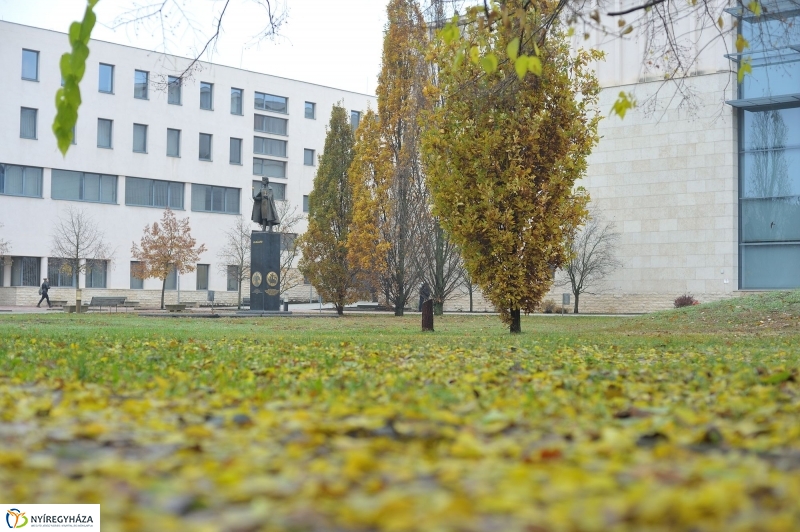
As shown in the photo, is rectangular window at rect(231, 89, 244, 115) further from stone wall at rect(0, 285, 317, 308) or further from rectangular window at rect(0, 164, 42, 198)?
rectangular window at rect(0, 164, 42, 198)

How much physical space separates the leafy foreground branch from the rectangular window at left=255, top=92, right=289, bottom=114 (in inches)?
2410

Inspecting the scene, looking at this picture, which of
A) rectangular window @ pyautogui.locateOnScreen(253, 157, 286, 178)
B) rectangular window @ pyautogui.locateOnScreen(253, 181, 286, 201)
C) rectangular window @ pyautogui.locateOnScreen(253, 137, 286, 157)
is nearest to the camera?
rectangular window @ pyautogui.locateOnScreen(253, 157, 286, 178)

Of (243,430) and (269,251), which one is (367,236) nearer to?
(269,251)

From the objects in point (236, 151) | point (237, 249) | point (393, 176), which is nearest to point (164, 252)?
point (237, 249)

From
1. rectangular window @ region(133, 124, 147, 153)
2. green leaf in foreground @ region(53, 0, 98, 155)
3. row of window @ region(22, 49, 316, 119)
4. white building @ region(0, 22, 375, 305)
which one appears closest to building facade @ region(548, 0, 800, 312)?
white building @ region(0, 22, 375, 305)

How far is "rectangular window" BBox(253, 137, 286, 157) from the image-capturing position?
67.3 metres

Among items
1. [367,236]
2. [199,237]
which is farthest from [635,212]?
[199,237]

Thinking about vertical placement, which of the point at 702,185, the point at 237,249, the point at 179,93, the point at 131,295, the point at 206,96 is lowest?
the point at 131,295

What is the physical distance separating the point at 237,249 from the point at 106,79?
1367cm

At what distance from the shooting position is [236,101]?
212ft

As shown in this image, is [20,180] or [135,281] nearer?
[20,180]

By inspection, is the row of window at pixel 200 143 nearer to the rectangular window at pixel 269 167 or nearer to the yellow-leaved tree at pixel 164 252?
the rectangular window at pixel 269 167

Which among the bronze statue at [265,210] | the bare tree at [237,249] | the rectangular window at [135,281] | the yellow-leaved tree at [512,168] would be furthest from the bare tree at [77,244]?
the yellow-leaved tree at [512,168]

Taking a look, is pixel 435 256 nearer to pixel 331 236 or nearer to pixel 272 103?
pixel 331 236
